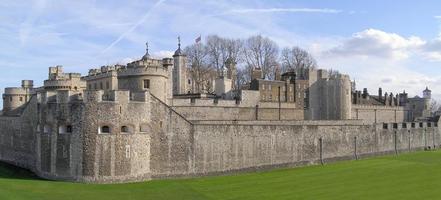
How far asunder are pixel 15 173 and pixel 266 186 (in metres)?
17.9

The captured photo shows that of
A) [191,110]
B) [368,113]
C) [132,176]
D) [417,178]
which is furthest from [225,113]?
[368,113]

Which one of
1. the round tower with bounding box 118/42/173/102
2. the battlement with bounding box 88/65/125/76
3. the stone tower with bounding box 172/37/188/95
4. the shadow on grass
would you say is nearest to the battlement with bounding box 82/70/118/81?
the battlement with bounding box 88/65/125/76

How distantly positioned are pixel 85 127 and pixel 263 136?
557 inches

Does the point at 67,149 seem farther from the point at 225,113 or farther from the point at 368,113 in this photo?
the point at 368,113

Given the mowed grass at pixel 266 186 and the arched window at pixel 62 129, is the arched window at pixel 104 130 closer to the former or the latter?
the arched window at pixel 62 129

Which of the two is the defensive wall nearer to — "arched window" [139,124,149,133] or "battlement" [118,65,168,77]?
"arched window" [139,124,149,133]

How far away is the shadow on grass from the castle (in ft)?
2.10

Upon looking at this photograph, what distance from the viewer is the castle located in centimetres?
3181

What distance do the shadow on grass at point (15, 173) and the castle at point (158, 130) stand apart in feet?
2.10

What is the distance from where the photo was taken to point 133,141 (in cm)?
3234

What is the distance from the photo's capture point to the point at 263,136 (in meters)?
39.5

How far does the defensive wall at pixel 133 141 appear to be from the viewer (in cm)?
3164

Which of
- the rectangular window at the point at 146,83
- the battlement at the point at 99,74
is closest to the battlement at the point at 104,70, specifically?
the battlement at the point at 99,74

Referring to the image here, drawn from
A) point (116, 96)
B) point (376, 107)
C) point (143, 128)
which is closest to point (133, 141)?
point (143, 128)
